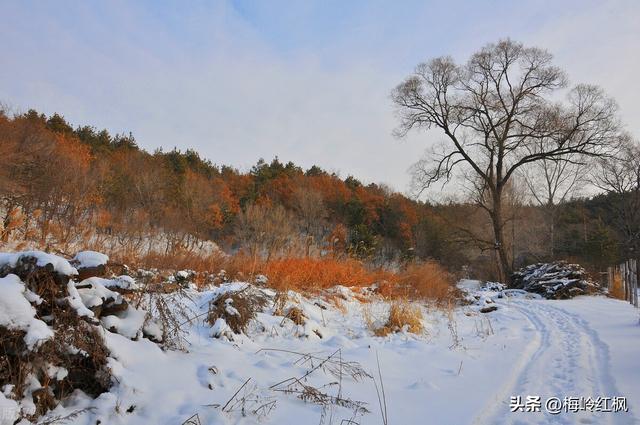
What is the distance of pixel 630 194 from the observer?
98.5ft

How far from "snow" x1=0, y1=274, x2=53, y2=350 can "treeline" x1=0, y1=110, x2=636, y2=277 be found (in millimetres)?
4173

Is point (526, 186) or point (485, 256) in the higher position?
point (526, 186)

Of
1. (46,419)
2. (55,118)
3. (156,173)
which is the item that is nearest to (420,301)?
(46,419)

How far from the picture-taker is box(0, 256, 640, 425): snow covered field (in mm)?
2400

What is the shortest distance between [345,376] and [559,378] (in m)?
1.88

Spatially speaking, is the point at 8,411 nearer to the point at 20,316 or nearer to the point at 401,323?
the point at 20,316

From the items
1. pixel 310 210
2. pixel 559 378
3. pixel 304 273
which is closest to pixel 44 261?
pixel 559 378

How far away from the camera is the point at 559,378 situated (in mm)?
3562

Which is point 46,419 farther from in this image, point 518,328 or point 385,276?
point 385,276

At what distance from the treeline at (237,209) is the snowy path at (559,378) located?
5.34 meters

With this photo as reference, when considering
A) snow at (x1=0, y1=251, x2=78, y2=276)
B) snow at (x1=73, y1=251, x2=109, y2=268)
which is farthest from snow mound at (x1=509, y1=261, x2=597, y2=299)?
snow at (x1=0, y1=251, x2=78, y2=276)

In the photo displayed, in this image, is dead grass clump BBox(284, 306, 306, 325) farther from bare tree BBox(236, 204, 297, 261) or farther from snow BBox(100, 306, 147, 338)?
bare tree BBox(236, 204, 297, 261)

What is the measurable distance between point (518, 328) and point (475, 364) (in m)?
2.83

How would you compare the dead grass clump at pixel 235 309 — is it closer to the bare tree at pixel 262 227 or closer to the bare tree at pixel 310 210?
the bare tree at pixel 262 227
